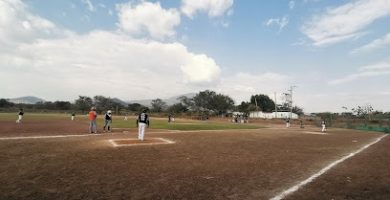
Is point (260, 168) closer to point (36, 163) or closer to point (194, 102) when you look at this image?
point (36, 163)

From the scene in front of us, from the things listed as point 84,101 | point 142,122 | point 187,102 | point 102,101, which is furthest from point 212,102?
point 142,122

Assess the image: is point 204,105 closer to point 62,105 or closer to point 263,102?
point 263,102

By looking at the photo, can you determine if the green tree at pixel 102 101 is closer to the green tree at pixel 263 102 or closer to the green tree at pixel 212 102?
the green tree at pixel 212 102

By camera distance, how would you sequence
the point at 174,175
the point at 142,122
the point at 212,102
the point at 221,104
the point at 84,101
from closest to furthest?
the point at 174,175, the point at 142,122, the point at 221,104, the point at 212,102, the point at 84,101

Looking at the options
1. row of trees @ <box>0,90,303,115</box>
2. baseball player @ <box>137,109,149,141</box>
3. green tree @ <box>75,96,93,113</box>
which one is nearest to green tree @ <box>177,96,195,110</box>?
row of trees @ <box>0,90,303,115</box>

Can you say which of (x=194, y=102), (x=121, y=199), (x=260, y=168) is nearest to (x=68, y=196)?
(x=121, y=199)

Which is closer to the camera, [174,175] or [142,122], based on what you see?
[174,175]

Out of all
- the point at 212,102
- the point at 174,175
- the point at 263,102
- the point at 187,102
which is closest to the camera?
the point at 174,175

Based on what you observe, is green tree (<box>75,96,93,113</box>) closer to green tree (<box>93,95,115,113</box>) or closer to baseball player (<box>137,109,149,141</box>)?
green tree (<box>93,95,115,113</box>)

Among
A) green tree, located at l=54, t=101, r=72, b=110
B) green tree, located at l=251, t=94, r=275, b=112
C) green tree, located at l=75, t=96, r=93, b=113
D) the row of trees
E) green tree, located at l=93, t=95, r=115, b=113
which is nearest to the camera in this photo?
the row of trees

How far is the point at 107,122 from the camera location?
25.0 m

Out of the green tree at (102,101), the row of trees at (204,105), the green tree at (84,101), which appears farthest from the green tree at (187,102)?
the green tree at (84,101)

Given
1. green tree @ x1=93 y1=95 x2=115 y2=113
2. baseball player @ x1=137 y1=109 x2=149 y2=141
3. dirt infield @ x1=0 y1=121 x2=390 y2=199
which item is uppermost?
green tree @ x1=93 y1=95 x2=115 y2=113

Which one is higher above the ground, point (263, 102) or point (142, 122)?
point (263, 102)
